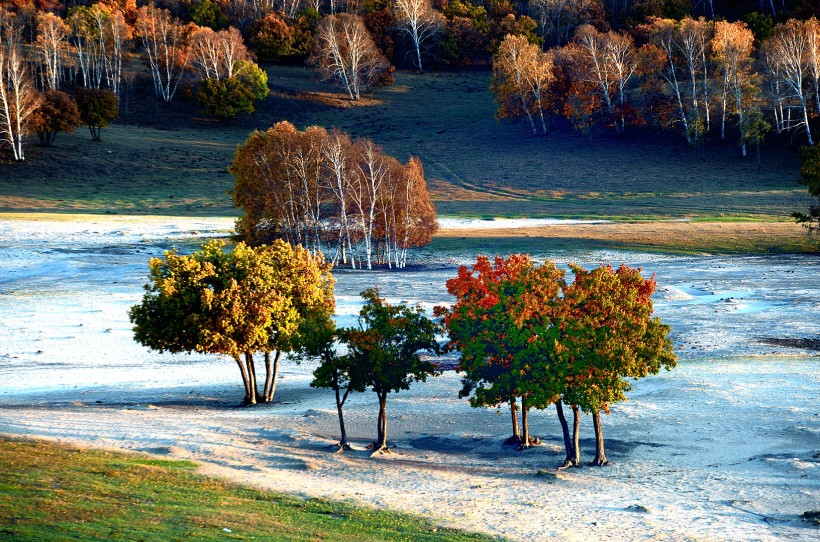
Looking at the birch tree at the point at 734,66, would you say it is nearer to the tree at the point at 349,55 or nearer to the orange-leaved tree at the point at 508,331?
the tree at the point at 349,55

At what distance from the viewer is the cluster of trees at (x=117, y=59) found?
140m

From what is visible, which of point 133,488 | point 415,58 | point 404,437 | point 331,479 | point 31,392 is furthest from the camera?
point 415,58

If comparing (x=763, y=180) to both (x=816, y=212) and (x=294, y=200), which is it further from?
(x=294, y=200)

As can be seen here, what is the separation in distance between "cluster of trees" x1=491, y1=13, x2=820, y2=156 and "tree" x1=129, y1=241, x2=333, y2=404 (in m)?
90.3

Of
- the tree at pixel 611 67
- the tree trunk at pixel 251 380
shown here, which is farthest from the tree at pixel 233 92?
the tree trunk at pixel 251 380

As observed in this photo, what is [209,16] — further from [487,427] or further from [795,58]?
[487,427]

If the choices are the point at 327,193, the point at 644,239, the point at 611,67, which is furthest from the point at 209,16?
the point at 644,239

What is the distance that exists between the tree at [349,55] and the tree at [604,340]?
127111mm

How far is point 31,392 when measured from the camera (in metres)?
40.6

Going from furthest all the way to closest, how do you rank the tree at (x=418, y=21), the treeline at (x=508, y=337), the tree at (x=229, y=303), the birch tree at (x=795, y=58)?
the tree at (x=418, y=21) < the birch tree at (x=795, y=58) < the tree at (x=229, y=303) < the treeline at (x=508, y=337)

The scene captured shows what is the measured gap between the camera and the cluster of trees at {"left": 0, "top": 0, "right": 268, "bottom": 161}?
140m

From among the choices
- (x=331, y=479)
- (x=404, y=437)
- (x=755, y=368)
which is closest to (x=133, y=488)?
(x=331, y=479)

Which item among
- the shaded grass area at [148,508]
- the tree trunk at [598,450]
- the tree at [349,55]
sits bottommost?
the tree trunk at [598,450]

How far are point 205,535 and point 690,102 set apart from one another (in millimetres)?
119871
